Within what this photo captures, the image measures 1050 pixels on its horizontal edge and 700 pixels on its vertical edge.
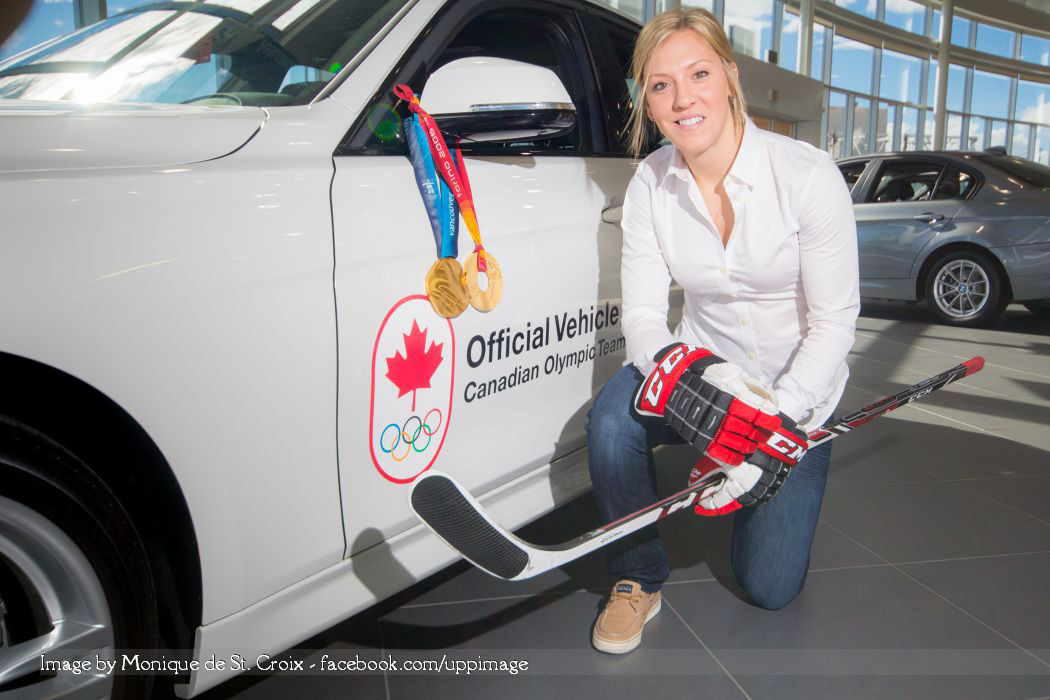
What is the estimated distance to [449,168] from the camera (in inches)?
50.2

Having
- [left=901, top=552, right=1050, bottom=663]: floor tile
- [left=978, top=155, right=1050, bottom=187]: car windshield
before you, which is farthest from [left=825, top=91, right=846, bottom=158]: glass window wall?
[left=901, top=552, right=1050, bottom=663]: floor tile

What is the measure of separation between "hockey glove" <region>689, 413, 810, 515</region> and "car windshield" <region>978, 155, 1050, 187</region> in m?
4.57

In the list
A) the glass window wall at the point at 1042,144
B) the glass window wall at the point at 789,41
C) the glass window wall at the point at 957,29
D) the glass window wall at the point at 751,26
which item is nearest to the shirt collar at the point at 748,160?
the glass window wall at the point at 751,26

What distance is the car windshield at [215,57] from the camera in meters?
1.30

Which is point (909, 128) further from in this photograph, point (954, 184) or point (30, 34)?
point (30, 34)

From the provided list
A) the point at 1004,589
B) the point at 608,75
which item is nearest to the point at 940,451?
the point at 1004,589

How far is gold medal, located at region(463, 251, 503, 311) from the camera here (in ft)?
4.35

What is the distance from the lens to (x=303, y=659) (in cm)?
150

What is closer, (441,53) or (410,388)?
(410,388)

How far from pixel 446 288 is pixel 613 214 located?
59 cm

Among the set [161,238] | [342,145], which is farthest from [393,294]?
[161,238]

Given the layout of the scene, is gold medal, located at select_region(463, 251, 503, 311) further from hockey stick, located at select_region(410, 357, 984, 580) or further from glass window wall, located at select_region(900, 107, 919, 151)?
glass window wall, located at select_region(900, 107, 919, 151)

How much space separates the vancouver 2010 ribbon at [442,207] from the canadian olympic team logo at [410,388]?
0.13 feet

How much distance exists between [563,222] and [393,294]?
503 mm
